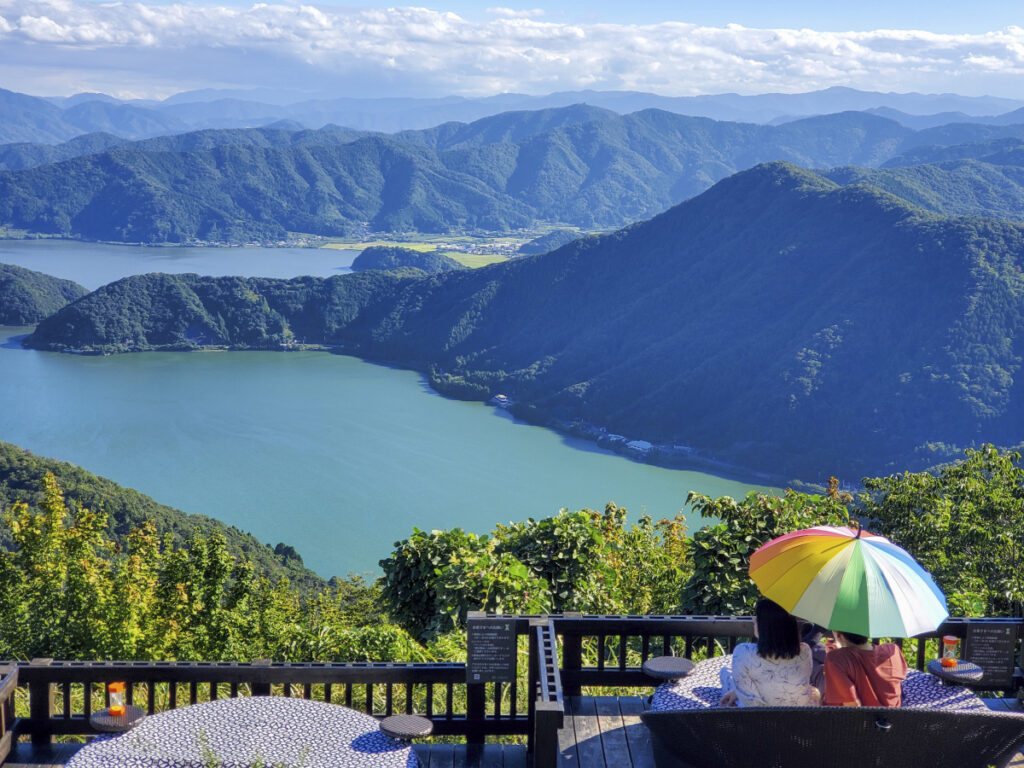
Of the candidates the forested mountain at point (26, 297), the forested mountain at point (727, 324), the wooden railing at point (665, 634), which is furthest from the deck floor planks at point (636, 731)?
the forested mountain at point (26, 297)

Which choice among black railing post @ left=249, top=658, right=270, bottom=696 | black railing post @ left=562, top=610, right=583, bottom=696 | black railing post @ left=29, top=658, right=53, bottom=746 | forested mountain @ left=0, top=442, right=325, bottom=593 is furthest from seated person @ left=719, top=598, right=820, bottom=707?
forested mountain @ left=0, top=442, right=325, bottom=593

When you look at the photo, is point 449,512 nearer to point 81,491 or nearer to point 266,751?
point 81,491

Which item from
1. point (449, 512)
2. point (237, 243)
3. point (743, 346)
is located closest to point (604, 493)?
point (449, 512)

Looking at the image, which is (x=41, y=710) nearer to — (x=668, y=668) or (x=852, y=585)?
(x=668, y=668)

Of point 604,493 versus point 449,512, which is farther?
point 604,493

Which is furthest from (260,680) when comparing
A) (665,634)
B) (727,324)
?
(727,324)
